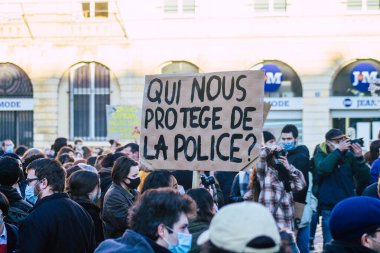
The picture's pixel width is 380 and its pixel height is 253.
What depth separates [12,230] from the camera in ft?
21.2

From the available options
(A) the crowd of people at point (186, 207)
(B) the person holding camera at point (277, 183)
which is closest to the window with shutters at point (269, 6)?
(A) the crowd of people at point (186, 207)

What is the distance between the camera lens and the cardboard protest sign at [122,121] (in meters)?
21.8

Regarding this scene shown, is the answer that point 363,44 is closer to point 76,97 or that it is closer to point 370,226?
point 76,97

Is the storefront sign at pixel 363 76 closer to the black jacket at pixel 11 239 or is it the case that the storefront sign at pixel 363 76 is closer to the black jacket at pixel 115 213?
the black jacket at pixel 115 213

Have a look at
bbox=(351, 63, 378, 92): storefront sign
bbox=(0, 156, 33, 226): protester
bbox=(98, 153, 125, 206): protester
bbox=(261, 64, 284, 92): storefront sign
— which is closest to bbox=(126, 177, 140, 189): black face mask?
bbox=(0, 156, 33, 226): protester

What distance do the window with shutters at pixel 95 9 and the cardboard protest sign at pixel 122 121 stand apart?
30.9 feet

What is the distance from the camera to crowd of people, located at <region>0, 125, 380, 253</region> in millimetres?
3455

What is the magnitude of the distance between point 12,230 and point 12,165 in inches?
37.8

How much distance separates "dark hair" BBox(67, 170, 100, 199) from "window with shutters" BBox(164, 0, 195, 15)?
2351cm

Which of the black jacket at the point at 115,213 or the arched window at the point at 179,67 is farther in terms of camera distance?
the arched window at the point at 179,67

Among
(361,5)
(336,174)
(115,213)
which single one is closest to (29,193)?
(115,213)

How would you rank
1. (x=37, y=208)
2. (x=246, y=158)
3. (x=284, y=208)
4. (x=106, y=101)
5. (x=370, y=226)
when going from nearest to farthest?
(x=370, y=226) < (x=37, y=208) < (x=246, y=158) < (x=284, y=208) < (x=106, y=101)

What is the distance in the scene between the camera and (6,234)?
6414 mm

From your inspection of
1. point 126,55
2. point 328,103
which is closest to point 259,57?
point 328,103
